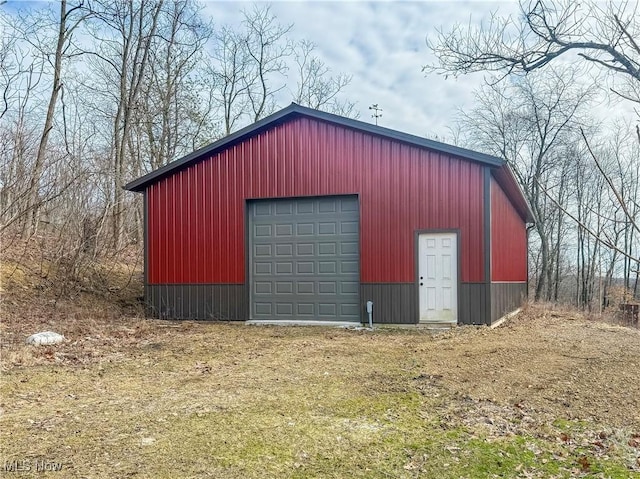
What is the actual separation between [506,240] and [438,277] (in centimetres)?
390

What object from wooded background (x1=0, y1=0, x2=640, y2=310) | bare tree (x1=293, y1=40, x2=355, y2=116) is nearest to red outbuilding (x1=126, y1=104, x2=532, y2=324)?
wooded background (x1=0, y1=0, x2=640, y2=310)

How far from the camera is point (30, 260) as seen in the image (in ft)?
40.9

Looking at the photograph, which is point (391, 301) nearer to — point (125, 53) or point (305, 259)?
point (305, 259)

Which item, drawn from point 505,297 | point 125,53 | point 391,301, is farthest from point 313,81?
point 391,301

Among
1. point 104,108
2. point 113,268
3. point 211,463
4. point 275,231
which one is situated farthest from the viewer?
point 104,108

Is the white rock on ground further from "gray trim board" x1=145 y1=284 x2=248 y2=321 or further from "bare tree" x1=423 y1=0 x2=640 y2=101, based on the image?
"bare tree" x1=423 y1=0 x2=640 y2=101

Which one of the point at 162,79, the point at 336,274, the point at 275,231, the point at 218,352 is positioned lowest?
the point at 218,352

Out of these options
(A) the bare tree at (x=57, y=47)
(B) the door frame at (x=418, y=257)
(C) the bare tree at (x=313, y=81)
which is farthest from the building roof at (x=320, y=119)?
(C) the bare tree at (x=313, y=81)

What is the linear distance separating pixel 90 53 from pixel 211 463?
56.5ft

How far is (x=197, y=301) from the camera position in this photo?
11.2 m

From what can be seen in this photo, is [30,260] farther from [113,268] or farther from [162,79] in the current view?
[162,79]

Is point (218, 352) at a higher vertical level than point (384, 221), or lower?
lower

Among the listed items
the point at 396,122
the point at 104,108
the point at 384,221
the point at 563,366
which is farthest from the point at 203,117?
the point at 563,366

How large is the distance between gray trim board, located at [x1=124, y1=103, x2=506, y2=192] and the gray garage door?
1.52 meters
